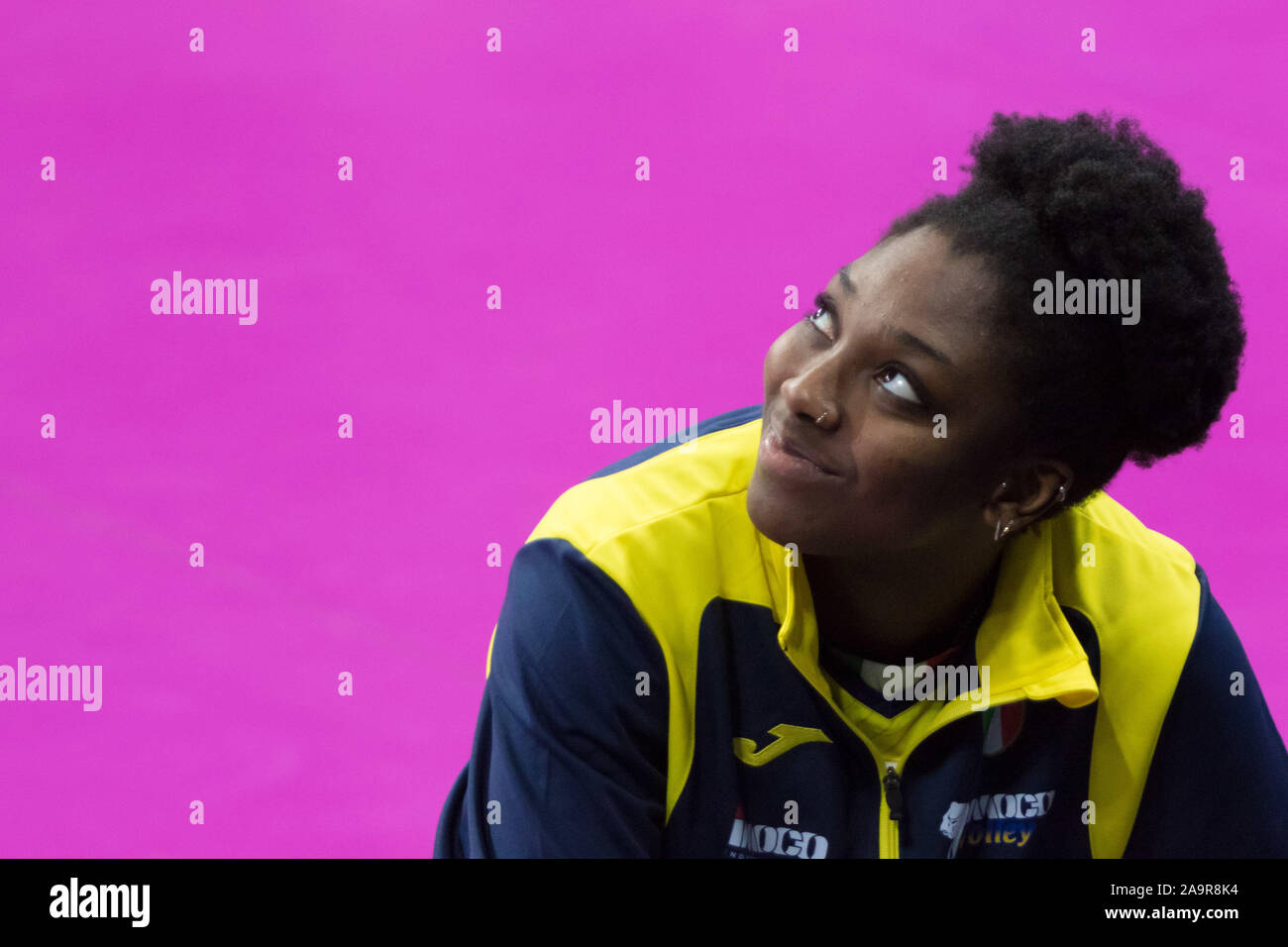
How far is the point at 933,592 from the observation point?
1.82 meters

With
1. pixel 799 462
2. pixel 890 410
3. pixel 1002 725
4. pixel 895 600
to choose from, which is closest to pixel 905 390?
pixel 890 410

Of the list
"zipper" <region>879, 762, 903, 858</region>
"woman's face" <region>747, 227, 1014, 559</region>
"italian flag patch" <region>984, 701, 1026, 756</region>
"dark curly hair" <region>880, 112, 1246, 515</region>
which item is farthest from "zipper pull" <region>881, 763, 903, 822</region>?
"dark curly hair" <region>880, 112, 1246, 515</region>

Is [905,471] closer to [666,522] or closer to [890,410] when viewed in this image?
[890,410]

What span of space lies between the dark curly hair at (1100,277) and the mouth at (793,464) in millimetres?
200

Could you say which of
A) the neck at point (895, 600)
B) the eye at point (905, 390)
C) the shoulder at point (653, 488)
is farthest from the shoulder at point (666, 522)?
the eye at point (905, 390)

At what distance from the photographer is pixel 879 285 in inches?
65.6

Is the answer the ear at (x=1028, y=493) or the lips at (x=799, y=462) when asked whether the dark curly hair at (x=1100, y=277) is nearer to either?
the ear at (x=1028, y=493)

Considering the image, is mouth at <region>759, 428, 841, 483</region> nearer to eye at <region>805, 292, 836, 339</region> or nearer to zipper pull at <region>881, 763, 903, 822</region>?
eye at <region>805, 292, 836, 339</region>

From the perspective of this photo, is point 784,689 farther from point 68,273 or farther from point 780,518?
point 68,273

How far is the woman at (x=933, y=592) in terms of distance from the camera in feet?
5.37

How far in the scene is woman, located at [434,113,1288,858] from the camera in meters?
1.64

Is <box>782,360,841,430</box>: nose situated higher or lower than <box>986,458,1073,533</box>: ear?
higher
